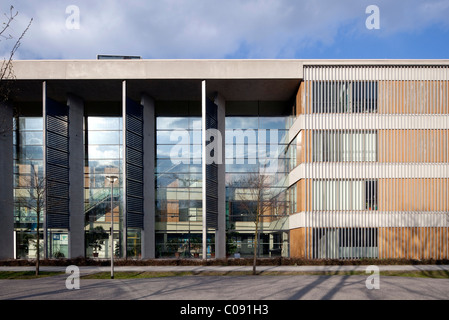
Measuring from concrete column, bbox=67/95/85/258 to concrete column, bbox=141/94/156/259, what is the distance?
557cm

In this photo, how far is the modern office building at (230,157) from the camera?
31.8 m

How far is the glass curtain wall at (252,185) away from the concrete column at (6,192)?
18.3 meters

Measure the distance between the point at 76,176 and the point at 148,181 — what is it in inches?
239

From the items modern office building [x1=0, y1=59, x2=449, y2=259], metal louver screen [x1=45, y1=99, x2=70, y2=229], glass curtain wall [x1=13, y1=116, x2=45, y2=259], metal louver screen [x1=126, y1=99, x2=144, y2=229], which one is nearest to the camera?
modern office building [x1=0, y1=59, x2=449, y2=259]

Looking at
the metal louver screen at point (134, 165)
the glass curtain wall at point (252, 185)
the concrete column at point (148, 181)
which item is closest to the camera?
the metal louver screen at point (134, 165)

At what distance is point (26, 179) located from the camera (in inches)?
1459

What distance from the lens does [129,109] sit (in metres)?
33.9

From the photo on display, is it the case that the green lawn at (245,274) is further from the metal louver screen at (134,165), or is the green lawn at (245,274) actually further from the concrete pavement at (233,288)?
the metal louver screen at (134,165)

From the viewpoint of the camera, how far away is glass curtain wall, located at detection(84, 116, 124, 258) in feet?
121

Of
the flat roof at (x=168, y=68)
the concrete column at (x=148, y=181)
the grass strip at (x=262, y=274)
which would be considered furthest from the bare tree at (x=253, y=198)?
the grass strip at (x=262, y=274)

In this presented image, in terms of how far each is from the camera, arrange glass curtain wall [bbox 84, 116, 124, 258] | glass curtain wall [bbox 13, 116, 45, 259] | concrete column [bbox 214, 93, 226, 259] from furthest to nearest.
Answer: glass curtain wall [bbox 84, 116, 124, 258], glass curtain wall [bbox 13, 116, 45, 259], concrete column [bbox 214, 93, 226, 259]

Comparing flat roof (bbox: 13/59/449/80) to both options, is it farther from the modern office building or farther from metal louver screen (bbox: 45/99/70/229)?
metal louver screen (bbox: 45/99/70/229)

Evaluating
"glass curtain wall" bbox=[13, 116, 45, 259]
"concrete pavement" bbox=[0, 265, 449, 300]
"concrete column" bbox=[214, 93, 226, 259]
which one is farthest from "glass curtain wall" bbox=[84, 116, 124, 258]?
"concrete pavement" bbox=[0, 265, 449, 300]
